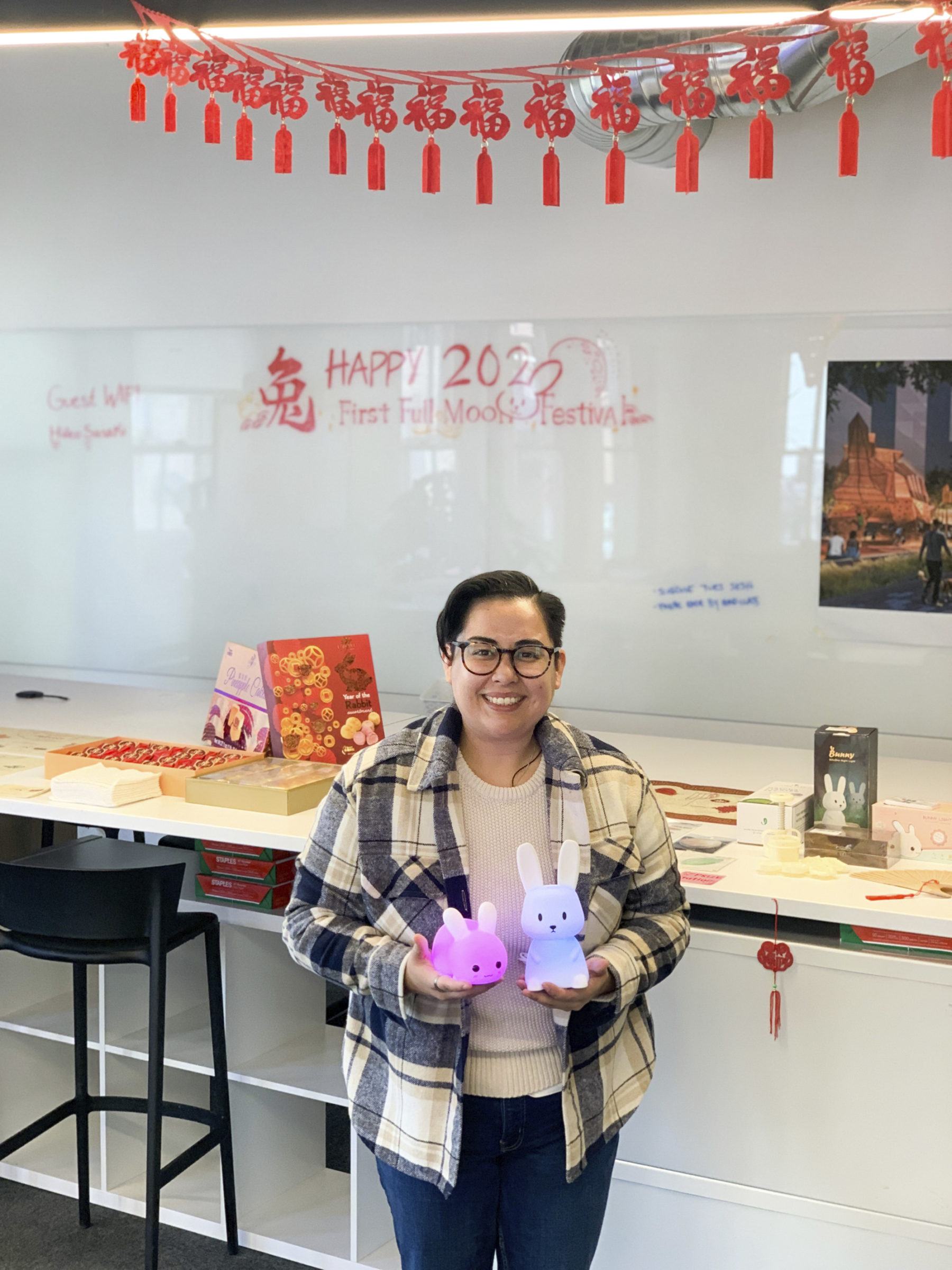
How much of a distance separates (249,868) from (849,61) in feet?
6.54

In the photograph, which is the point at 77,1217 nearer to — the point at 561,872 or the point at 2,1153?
the point at 2,1153

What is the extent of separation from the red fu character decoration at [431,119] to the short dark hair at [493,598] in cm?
127

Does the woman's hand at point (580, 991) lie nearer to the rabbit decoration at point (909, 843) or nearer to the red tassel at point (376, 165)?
the rabbit decoration at point (909, 843)

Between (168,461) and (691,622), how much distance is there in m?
2.38

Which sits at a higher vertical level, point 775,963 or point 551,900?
point 551,900

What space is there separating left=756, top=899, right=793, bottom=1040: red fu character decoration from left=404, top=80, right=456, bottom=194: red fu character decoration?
167cm

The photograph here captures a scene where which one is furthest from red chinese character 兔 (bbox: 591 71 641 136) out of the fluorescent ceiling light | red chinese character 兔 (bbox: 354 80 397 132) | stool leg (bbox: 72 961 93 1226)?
stool leg (bbox: 72 961 93 1226)

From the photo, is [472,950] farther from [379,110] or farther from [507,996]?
[379,110]

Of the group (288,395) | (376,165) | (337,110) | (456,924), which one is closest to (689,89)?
(376,165)

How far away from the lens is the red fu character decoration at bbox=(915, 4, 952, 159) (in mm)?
2268

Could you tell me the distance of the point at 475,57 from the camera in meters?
4.75

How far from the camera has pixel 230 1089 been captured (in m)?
2.79

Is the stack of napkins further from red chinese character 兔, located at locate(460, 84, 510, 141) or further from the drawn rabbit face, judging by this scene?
red chinese character 兔, located at locate(460, 84, 510, 141)

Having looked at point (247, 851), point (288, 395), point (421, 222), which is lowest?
point (247, 851)
